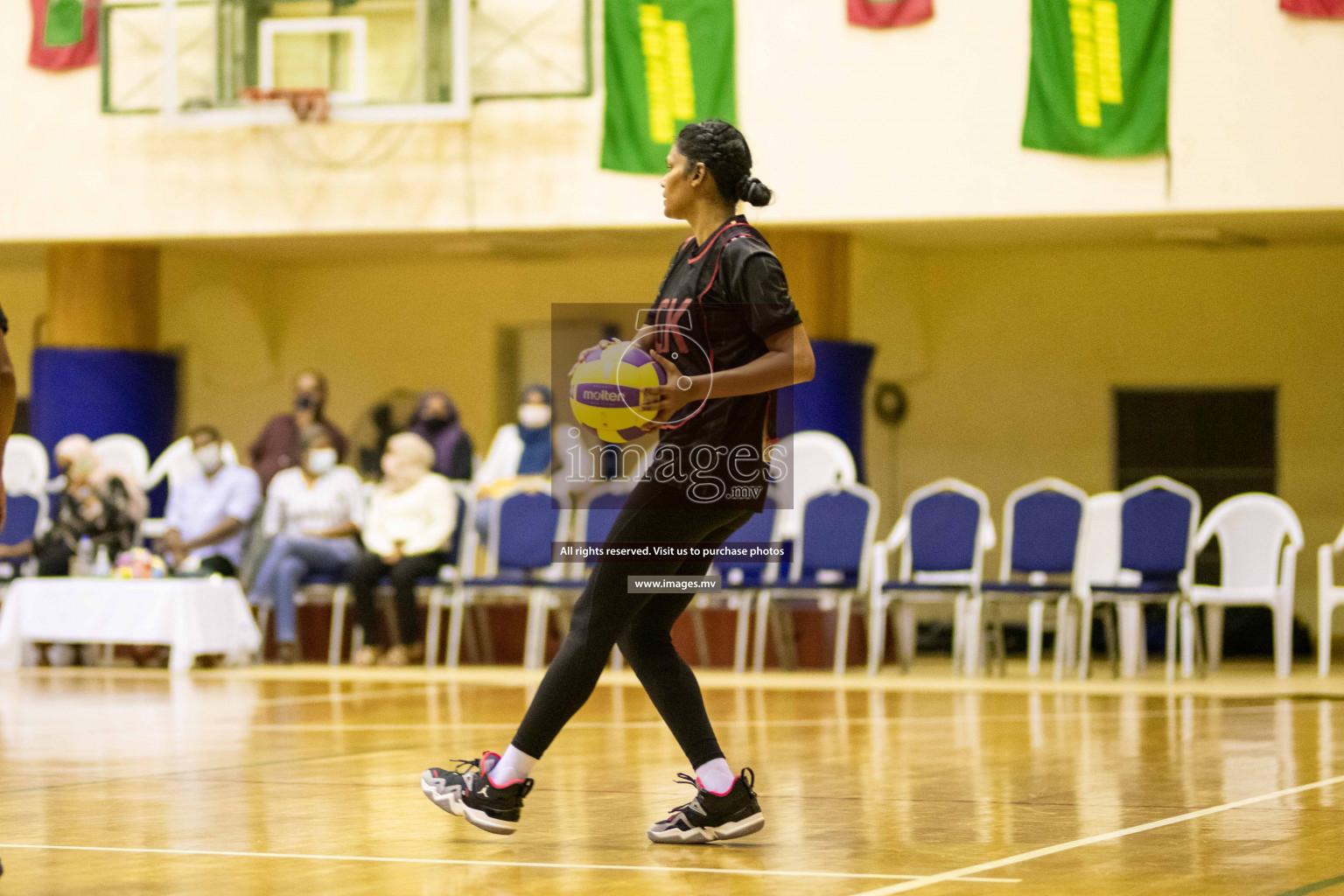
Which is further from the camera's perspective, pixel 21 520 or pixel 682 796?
pixel 21 520

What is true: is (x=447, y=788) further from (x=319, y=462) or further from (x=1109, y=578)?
(x=319, y=462)

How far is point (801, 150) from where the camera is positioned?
1186cm

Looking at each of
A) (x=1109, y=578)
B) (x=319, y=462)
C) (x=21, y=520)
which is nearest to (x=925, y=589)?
(x=1109, y=578)

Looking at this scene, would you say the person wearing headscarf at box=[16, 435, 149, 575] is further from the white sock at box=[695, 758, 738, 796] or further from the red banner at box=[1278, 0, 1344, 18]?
the white sock at box=[695, 758, 738, 796]

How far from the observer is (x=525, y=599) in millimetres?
12281

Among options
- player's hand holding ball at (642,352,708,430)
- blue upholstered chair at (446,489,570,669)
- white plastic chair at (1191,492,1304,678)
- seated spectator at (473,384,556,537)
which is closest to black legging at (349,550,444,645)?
blue upholstered chair at (446,489,570,669)

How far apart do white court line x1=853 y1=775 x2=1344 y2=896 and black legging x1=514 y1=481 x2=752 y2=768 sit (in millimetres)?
674

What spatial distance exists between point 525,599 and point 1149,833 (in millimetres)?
8139

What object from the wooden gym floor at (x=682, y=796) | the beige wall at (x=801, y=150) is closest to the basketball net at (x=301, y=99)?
the beige wall at (x=801, y=150)

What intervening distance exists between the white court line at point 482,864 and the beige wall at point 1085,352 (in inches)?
408

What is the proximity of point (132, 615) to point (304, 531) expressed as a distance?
1390 millimetres

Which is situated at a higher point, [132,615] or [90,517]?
[90,517]

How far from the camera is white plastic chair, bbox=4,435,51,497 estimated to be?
13867 mm

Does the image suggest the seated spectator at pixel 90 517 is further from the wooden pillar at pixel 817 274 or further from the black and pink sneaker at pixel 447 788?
the black and pink sneaker at pixel 447 788
